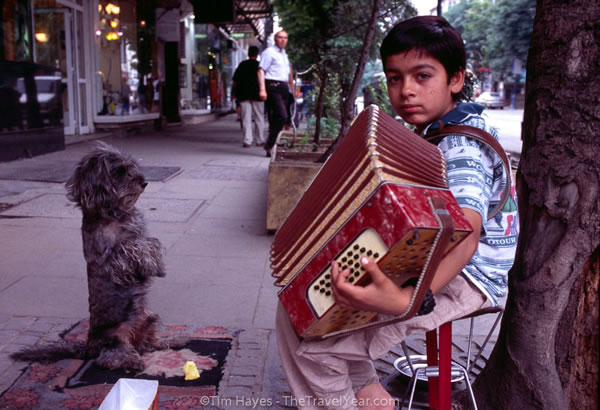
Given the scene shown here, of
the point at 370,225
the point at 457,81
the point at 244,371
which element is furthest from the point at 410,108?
the point at 244,371

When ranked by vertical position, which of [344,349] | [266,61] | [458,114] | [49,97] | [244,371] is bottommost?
[244,371]

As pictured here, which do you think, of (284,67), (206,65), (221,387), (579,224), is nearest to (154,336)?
(221,387)

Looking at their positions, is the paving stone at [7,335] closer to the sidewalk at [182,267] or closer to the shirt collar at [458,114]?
the sidewalk at [182,267]

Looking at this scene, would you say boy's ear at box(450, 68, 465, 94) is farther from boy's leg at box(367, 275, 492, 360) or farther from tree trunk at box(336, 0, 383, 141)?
tree trunk at box(336, 0, 383, 141)

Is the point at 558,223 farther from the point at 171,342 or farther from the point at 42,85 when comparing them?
the point at 42,85

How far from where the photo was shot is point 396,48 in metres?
1.88

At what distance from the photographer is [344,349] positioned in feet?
5.91

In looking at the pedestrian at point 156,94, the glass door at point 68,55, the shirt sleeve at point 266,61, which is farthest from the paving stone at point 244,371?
the pedestrian at point 156,94

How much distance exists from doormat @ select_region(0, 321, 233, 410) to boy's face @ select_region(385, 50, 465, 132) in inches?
64.4

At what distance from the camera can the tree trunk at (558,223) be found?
1929 mm

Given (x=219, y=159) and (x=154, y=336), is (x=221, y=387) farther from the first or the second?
(x=219, y=159)

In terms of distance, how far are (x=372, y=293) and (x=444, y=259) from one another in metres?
0.32

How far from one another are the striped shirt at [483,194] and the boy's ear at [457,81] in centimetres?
5

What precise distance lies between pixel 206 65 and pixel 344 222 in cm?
2466
